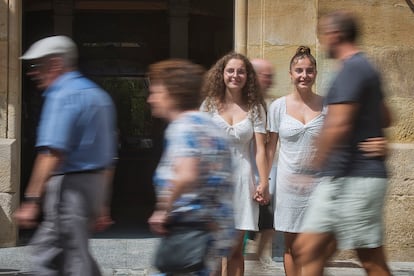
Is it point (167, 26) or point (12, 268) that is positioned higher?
point (167, 26)

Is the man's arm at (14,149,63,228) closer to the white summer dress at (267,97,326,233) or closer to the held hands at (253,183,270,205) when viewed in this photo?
the held hands at (253,183,270,205)

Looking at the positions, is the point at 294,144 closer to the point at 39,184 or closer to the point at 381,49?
the point at 39,184

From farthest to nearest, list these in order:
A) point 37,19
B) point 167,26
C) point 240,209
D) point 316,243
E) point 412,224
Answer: point 167,26, point 37,19, point 412,224, point 240,209, point 316,243

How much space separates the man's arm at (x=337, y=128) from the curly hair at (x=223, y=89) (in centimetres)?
155

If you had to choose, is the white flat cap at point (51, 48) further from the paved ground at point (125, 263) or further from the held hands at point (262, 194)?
the paved ground at point (125, 263)

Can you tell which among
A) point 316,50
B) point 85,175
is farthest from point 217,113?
point 316,50

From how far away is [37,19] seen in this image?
1216 cm

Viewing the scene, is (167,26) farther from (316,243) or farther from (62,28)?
(316,243)

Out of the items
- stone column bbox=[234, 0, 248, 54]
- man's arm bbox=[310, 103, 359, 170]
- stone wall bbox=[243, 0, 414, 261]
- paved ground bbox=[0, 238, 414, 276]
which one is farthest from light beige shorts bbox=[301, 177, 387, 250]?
stone column bbox=[234, 0, 248, 54]

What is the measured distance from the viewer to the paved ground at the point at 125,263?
26.7 feet

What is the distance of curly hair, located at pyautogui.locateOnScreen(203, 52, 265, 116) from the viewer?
20.6 ft

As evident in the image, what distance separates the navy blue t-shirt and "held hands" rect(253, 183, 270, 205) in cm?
137

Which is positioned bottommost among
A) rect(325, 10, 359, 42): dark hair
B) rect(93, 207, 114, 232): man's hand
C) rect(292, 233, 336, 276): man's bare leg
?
rect(292, 233, 336, 276): man's bare leg

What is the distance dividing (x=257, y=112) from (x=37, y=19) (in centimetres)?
660
